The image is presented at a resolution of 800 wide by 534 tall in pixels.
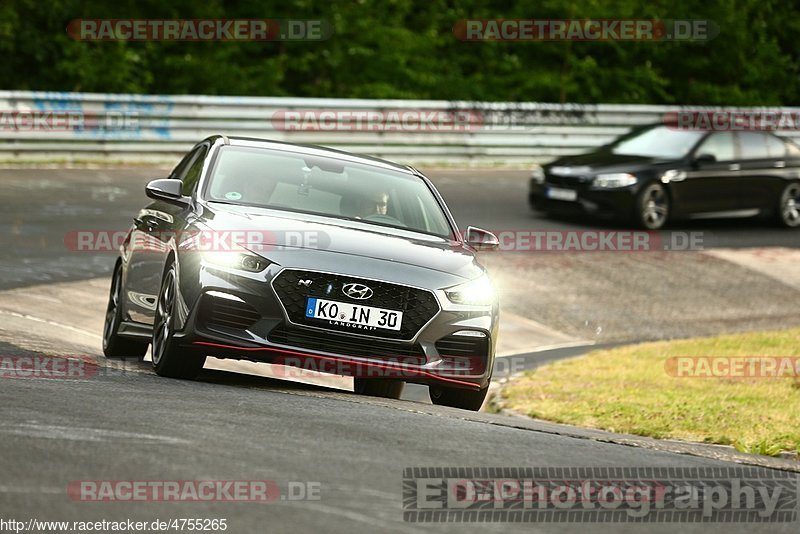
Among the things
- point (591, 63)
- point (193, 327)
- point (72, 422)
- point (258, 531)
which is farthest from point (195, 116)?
point (258, 531)

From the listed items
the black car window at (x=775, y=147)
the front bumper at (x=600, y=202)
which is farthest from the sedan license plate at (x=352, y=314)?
the black car window at (x=775, y=147)

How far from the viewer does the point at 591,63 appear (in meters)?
33.1

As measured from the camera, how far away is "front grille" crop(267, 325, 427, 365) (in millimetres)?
8305

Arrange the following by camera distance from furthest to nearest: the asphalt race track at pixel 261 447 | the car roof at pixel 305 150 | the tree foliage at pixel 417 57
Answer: the tree foliage at pixel 417 57 < the car roof at pixel 305 150 < the asphalt race track at pixel 261 447

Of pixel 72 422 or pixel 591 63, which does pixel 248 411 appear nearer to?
pixel 72 422

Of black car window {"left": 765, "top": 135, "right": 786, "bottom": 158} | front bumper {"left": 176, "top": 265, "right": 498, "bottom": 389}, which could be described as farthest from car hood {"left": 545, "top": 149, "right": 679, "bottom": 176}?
front bumper {"left": 176, "top": 265, "right": 498, "bottom": 389}

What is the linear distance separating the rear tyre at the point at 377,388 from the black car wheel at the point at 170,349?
141 centimetres

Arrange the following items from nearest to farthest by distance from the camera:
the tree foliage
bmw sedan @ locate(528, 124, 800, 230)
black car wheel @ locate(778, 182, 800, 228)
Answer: bmw sedan @ locate(528, 124, 800, 230)
black car wheel @ locate(778, 182, 800, 228)
the tree foliage

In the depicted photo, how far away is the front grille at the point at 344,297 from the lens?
8.27 metres

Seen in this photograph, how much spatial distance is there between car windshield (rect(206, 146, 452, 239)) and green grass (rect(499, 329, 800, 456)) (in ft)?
6.48

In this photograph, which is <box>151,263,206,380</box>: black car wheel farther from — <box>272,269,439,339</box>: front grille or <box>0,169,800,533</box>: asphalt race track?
<box>272,269,439,339</box>: front grille

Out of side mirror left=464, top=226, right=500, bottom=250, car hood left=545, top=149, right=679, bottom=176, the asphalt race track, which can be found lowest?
the asphalt race track

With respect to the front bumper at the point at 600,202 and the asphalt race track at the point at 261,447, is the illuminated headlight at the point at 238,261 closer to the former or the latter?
the asphalt race track at the point at 261,447

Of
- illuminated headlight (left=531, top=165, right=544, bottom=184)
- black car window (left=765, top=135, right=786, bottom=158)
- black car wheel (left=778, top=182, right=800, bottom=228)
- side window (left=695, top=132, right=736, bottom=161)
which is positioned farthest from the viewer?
black car window (left=765, top=135, right=786, bottom=158)
